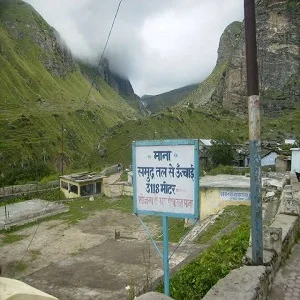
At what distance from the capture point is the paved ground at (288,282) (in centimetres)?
510

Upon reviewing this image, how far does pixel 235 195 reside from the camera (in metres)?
21.0

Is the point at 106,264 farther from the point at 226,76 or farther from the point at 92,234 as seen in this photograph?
the point at 226,76

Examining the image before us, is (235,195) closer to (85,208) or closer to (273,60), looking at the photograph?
(85,208)

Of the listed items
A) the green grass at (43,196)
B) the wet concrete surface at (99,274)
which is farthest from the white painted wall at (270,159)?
the wet concrete surface at (99,274)

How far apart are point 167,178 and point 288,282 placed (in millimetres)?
2742

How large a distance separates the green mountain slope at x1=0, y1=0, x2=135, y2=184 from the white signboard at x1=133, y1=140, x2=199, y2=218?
4020cm

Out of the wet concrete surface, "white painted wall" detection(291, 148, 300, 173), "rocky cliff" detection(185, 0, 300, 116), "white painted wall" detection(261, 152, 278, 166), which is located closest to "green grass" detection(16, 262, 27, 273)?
the wet concrete surface

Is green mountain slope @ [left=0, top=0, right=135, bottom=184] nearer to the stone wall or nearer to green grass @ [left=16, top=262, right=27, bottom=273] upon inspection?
green grass @ [left=16, top=262, right=27, bottom=273]

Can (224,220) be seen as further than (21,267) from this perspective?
No

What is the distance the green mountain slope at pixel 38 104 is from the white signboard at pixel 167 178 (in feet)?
132

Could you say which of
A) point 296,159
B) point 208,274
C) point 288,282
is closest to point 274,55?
point 296,159

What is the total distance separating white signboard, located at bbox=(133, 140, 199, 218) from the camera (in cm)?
448

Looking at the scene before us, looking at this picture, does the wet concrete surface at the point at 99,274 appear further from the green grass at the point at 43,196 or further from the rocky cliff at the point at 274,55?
the rocky cliff at the point at 274,55

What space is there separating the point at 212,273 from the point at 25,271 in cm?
1487
